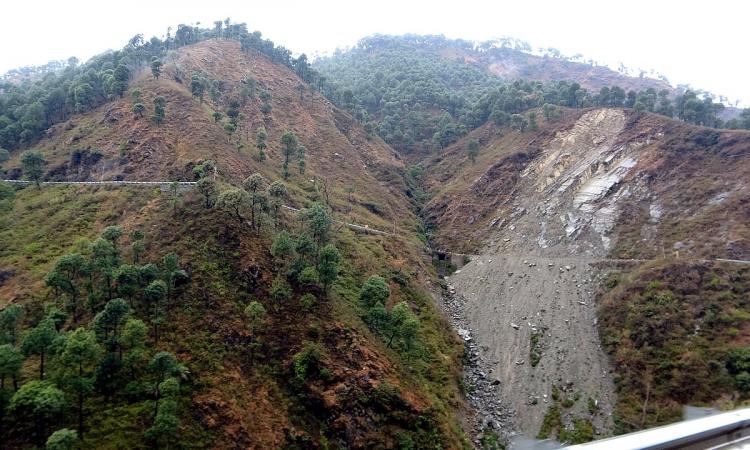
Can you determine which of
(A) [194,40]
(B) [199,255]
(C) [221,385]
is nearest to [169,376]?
(C) [221,385]

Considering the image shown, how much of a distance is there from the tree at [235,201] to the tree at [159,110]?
2261 cm

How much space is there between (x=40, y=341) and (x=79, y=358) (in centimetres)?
277

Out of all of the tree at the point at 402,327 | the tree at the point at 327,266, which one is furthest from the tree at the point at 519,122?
the tree at the point at 327,266

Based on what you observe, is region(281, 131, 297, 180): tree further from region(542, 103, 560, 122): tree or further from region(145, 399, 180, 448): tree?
region(542, 103, 560, 122): tree

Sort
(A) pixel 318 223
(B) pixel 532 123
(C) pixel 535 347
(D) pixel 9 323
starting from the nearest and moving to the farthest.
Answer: (D) pixel 9 323
(A) pixel 318 223
(C) pixel 535 347
(B) pixel 532 123

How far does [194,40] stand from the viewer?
304ft

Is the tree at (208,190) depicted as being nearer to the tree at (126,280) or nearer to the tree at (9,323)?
the tree at (126,280)

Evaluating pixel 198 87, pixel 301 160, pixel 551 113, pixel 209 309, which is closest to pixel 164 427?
pixel 209 309

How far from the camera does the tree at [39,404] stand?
1948cm

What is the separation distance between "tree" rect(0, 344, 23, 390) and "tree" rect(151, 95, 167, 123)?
3509 centimetres

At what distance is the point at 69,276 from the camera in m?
28.0

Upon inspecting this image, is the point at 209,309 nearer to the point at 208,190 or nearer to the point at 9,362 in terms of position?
the point at 9,362

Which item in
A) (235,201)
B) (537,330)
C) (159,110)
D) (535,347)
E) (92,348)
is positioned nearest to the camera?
(92,348)

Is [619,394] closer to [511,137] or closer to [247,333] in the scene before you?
[247,333]
